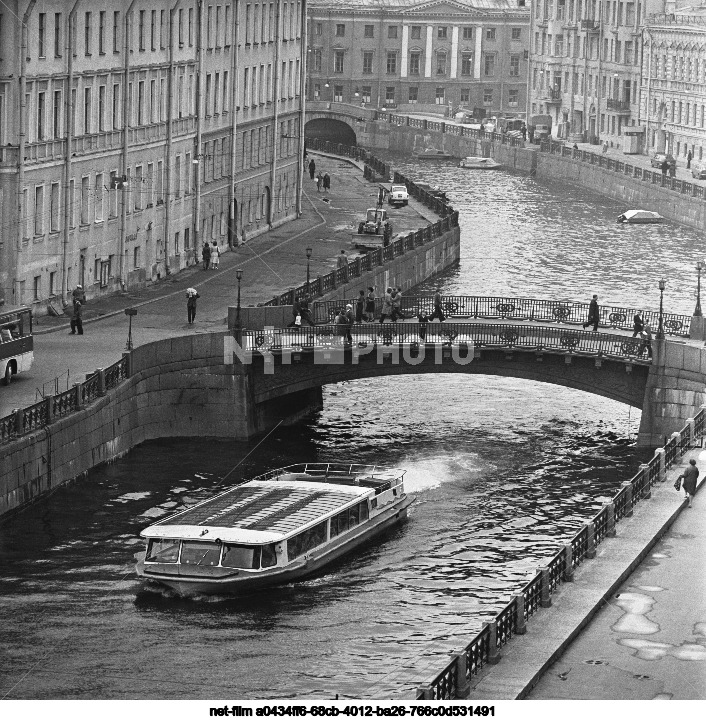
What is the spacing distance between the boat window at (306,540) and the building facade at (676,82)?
335 feet

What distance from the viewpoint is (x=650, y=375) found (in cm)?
7025

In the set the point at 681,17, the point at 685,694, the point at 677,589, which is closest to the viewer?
the point at 685,694

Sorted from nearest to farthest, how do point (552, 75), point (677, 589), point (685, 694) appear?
1. point (685, 694)
2. point (677, 589)
3. point (552, 75)

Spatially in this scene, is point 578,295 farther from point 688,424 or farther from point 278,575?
point 278,575

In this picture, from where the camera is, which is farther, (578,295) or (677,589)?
(578,295)

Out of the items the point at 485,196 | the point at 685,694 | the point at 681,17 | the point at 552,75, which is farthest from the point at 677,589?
the point at 552,75

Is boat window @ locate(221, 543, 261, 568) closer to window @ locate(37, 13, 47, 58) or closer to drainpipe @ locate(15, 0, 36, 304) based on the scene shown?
drainpipe @ locate(15, 0, 36, 304)

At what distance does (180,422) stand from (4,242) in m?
9.99

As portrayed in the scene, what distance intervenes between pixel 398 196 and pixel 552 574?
85.7m

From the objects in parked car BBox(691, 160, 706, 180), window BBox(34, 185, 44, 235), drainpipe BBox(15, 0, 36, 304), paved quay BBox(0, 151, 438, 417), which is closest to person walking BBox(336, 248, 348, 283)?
paved quay BBox(0, 151, 438, 417)

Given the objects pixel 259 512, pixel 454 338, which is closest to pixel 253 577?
pixel 259 512

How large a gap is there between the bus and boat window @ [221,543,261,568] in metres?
12.8

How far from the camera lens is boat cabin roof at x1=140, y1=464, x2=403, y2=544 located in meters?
55.5

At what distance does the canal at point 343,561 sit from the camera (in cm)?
4834
